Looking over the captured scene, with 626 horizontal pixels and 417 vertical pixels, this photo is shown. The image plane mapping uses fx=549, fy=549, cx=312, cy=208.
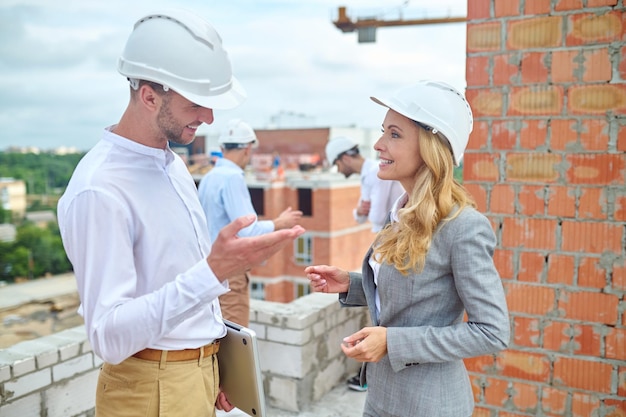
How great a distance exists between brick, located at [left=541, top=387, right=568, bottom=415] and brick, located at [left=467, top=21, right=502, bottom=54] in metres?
1.87

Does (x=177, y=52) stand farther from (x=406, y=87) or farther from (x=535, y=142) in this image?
(x=535, y=142)

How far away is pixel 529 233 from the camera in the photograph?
9.61 ft

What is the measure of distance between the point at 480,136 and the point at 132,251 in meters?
2.06

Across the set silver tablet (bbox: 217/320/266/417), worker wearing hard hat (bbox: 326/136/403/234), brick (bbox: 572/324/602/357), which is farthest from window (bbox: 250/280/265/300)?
silver tablet (bbox: 217/320/266/417)

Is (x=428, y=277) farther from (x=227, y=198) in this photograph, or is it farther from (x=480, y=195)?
(x=227, y=198)

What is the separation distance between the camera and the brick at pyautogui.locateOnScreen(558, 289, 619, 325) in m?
2.80

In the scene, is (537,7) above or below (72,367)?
above

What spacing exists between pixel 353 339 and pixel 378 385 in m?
0.28

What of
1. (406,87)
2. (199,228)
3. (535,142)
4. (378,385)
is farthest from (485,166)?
(199,228)

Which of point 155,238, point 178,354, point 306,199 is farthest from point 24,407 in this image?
point 306,199

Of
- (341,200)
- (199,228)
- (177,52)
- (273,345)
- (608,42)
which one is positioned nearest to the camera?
(177,52)

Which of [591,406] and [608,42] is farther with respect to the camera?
[591,406]

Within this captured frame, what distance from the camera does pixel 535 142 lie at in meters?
2.88

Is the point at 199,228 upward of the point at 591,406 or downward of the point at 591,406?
upward
